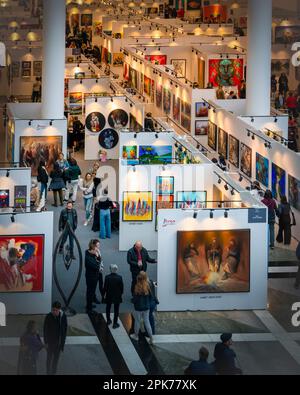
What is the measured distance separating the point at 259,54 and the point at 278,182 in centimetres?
787

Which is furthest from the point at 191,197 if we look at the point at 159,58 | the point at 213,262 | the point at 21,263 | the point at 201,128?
the point at 159,58

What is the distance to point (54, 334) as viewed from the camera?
1543 centimetres

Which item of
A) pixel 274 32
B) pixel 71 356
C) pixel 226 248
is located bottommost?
pixel 71 356

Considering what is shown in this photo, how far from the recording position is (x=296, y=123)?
36625 mm

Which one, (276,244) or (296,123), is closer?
(276,244)

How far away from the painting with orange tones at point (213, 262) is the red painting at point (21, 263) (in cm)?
222

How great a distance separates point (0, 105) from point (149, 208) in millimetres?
17417

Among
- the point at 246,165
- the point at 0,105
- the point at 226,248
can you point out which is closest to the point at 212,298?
the point at 226,248

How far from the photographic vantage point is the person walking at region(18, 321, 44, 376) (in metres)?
14.6

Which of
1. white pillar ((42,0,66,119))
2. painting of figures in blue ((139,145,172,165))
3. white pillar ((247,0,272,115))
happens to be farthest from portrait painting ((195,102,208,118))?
painting of figures in blue ((139,145,172,165))

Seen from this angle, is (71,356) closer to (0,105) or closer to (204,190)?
(204,190)

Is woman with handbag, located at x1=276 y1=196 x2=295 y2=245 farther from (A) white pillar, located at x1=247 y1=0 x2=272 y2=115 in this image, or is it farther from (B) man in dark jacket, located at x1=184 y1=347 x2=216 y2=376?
(B) man in dark jacket, located at x1=184 y1=347 x2=216 y2=376

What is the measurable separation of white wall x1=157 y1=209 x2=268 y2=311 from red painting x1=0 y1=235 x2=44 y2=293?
1.92 metres

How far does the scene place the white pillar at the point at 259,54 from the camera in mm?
32281
